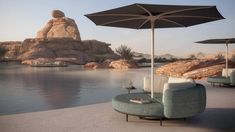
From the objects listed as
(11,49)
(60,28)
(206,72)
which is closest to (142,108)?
(206,72)

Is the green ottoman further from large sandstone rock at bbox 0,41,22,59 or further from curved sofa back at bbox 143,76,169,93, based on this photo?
large sandstone rock at bbox 0,41,22,59

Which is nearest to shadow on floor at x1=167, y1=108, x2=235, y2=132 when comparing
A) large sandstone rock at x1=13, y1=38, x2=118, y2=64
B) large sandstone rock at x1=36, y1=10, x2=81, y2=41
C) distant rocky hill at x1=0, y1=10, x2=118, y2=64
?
distant rocky hill at x1=0, y1=10, x2=118, y2=64

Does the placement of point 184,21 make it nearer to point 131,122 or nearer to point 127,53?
point 131,122

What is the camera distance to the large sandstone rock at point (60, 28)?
5675cm

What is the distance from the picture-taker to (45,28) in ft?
202

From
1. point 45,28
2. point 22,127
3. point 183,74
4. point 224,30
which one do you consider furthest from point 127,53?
point 22,127

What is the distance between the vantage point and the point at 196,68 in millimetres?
14641

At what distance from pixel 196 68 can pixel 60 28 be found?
46.1 meters

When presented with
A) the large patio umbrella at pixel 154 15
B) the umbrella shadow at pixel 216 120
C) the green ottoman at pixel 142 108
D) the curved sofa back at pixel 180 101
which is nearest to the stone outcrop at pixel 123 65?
the large patio umbrella at pixel 154 15

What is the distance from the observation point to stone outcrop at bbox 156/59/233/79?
13049 millimetres

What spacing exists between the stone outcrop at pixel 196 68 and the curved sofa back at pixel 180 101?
910cm

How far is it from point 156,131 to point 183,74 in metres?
10.7

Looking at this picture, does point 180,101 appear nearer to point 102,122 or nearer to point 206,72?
point 102,122

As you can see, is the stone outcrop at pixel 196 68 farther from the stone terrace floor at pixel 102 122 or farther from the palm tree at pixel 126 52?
the palm tree at pixel 126 52
